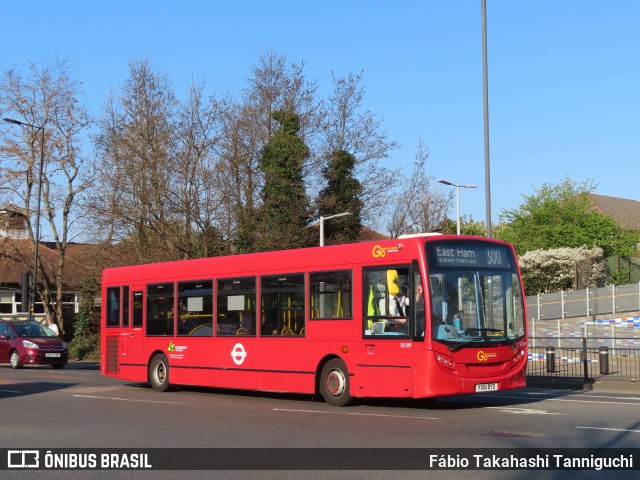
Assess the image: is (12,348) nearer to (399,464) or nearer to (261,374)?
(261,374)

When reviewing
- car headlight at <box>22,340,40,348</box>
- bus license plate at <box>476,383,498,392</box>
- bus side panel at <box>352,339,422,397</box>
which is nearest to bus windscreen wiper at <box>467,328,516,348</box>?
bus license plate at <box>476,383,498,392</box>

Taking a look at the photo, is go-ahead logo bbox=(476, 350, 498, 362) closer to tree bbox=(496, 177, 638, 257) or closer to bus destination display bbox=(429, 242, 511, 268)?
bus destination display bbox=(429, 242, 511, 268)

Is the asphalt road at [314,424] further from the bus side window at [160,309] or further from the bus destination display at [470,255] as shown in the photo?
the bus destination display at [470,255]

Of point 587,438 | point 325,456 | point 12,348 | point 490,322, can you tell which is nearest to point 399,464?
point 325,456

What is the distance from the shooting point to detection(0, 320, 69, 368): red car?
106 feet

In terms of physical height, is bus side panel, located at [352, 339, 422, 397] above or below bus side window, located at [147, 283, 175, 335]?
below

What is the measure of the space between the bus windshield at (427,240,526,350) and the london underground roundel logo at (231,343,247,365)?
5.24m

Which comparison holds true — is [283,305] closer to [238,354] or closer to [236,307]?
[236,307]

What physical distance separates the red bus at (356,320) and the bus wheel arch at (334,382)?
0.08 ft

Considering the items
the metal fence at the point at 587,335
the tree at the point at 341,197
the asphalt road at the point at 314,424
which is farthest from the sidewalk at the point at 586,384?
the tree at the point at 341,197

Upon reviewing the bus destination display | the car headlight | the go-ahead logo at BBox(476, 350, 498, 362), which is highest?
the bus destination display

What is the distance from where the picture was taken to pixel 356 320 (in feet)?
53.0

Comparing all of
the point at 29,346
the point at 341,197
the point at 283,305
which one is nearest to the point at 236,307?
the point at 283,305

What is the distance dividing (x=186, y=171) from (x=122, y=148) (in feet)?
10.6
